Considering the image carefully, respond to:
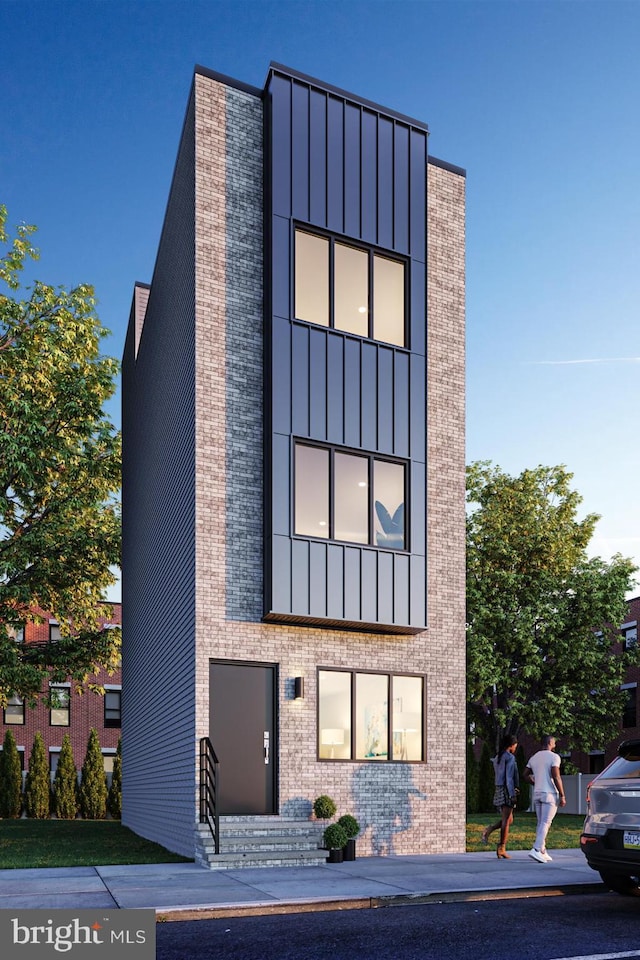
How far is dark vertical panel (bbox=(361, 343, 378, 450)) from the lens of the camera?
55.2 feet

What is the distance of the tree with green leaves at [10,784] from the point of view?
38.9 meters

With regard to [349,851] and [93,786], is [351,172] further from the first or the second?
[93,786]

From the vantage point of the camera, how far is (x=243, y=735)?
49.9 ft

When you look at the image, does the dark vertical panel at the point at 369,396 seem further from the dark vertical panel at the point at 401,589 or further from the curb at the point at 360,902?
the curb at the point at 360,902

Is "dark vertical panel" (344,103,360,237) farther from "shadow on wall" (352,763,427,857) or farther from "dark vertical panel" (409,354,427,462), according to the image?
"shadow on wall" (352,763,427,857)

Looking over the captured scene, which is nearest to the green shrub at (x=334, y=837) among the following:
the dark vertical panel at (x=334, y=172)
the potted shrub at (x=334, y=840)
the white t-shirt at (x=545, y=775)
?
the potted shrub at (x=334, y=840)

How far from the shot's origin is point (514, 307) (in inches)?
918

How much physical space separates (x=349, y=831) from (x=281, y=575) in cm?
390

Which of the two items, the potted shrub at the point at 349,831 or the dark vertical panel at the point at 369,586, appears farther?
the dark vertical panel at the point at 369,586

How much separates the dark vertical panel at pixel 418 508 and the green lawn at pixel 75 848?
6298 mm

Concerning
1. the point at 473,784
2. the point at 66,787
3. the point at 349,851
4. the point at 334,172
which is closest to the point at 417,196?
the point at 334,172

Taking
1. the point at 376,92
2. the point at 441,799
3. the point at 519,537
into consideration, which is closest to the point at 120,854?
the point at 441,799

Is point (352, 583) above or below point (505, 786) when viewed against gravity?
above

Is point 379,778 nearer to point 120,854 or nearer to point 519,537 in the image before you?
point 120,854
